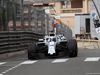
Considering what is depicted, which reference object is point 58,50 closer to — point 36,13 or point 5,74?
point 5,74

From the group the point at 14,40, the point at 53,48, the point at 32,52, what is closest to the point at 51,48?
the point at 53,48

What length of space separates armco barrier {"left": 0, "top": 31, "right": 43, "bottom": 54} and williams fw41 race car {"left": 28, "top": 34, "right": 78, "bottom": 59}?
84.3 inches

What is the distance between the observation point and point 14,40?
1953 cm

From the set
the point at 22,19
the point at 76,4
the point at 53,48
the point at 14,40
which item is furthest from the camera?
the point at 76,4

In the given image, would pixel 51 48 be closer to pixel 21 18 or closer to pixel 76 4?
pixel 21 18

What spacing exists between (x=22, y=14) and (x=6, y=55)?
4.10 meters

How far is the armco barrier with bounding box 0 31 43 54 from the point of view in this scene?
17747 mm

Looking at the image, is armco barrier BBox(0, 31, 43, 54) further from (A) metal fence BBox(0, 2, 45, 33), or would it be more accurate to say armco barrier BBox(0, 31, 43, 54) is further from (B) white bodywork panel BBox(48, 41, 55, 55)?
(B) white bodywork panel BBox(48, 41, 55, 55)

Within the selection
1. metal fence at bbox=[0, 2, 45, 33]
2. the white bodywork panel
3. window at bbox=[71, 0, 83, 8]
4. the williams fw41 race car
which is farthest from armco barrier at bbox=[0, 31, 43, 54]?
window at bbox=[71, 0, 83, 8]

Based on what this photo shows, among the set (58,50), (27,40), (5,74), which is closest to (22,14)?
(27,40)

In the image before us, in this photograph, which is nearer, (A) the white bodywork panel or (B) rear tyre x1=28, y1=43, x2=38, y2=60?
(A) the white bodywork panel

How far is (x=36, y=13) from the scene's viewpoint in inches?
949

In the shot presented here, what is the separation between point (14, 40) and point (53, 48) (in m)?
4.46

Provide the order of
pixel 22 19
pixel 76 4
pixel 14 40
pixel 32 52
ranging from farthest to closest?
pixel 76 4, pixel 22 19, pixel 14 40, pixel 32 52
